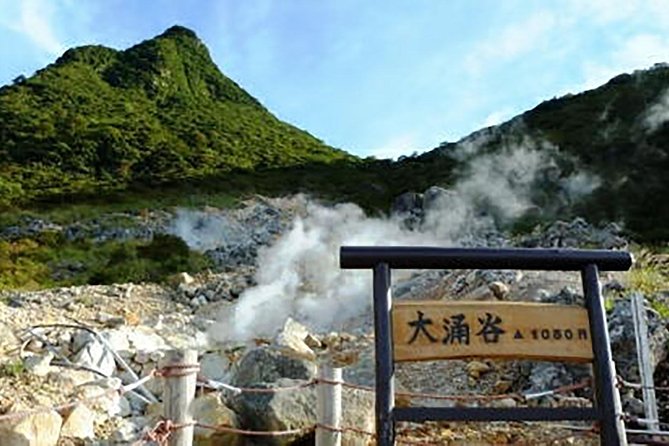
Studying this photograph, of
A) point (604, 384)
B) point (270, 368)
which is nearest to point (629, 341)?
point (270, 368)

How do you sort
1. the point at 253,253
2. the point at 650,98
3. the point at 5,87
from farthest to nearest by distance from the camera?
the point at 5,87, the point at 650,98, the point at 253,253

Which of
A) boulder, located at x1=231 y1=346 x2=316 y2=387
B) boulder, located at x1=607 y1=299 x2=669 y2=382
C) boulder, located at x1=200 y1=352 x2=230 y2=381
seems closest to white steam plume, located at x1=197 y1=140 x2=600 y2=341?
boulder, located at x1=231 y1=346 x2=316 y2=387

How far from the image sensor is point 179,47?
56.6 metres

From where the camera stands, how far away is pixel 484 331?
290 cm

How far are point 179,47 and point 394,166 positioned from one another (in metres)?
27.9

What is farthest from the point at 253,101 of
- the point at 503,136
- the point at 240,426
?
the point at 240,426

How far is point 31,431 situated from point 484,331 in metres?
2.91

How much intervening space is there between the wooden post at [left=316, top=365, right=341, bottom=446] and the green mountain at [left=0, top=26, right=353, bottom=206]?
24624mm

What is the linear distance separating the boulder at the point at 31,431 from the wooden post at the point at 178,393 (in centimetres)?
126

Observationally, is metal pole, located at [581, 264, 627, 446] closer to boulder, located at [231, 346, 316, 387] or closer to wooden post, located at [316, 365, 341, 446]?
wooden post, located at [316, 365, 341, 446]

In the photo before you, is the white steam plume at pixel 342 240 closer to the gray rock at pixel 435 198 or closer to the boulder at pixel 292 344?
the gray rock at pixel 435 198

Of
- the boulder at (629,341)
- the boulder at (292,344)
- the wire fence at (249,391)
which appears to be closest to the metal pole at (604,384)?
the wire fence at (249,391)

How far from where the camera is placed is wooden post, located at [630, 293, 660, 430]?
5480 mm

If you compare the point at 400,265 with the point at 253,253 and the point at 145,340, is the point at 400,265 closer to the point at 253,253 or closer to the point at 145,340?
the point at 145,340
